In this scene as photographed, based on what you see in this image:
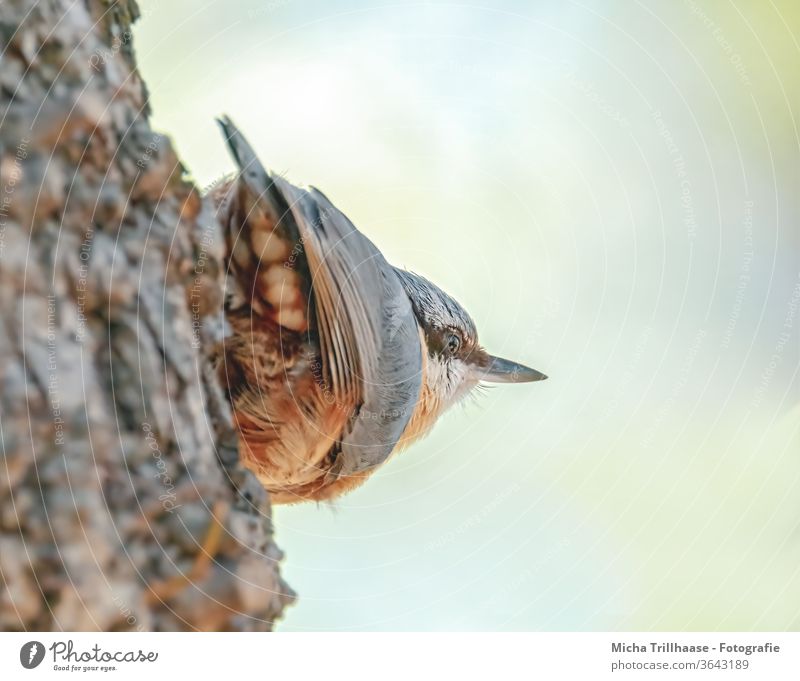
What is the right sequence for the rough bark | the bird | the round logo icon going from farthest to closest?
the bird
the round logo icon
the rough bark

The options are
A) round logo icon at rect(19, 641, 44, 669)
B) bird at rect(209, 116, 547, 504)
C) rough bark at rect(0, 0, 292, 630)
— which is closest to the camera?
rough bark at rect(0, 0, 292, 630)

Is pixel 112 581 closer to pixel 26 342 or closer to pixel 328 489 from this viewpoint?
pixel 26 342

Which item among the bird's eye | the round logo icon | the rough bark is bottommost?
the round logo icon

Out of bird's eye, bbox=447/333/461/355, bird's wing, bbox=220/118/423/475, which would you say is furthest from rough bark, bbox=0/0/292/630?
bird's eye, bbox=447/333/461/355

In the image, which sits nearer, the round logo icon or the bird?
the round logo icon

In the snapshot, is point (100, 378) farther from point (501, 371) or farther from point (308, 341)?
point (501, 371)

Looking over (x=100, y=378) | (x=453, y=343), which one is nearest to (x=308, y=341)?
(x=100, y=378)

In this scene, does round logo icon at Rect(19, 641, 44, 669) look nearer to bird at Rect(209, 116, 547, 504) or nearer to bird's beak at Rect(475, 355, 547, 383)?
bird at Rect(209, 116, 547, 504)

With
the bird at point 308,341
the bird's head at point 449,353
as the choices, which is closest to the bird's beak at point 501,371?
the bird's head at point 449,353
